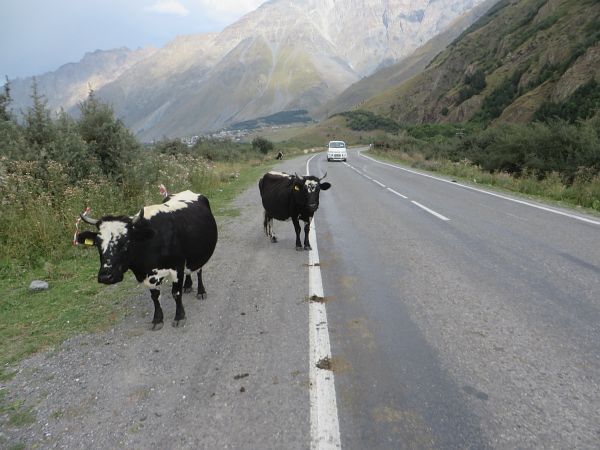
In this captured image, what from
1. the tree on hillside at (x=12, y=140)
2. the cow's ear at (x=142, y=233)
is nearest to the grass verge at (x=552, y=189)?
the cow's ear at (x=142, y=233)

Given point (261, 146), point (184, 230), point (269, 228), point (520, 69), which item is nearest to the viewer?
point (184, 230)

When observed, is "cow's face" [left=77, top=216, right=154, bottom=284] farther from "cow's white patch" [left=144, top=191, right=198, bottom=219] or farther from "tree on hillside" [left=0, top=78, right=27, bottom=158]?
"tree on hillside" [left=0, top=78, right=27, bottom=158]

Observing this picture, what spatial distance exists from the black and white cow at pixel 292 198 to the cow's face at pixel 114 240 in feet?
12.1

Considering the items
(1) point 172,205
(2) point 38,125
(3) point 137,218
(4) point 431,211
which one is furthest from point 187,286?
(4) point 431,211

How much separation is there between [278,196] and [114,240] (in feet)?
13.8

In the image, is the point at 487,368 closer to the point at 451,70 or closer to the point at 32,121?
the point at 32,121

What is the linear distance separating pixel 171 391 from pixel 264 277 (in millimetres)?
2771

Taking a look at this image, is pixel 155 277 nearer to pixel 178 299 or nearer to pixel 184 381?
pixel 178 299

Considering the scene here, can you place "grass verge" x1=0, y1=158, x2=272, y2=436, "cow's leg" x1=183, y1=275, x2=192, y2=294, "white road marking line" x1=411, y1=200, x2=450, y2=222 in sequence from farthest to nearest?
"white road marking line" x1=411, y1=200, x2=450, y2=222 → "cow's leg" x1=183, y1=275, x2=192, y2=294 → "grass verge" x1=0, y1=158, x2=272, y2=436

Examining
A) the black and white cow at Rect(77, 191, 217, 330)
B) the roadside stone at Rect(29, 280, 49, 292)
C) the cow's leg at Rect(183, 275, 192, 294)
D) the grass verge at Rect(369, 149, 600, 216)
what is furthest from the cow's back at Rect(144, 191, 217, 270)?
the grass verge at Rect(369, 149, 600, 216)

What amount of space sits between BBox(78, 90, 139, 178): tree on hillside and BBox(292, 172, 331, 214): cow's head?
6.36 m

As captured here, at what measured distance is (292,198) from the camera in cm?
755

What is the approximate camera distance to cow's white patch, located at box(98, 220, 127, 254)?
3.87 metres

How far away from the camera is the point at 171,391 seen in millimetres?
3205
